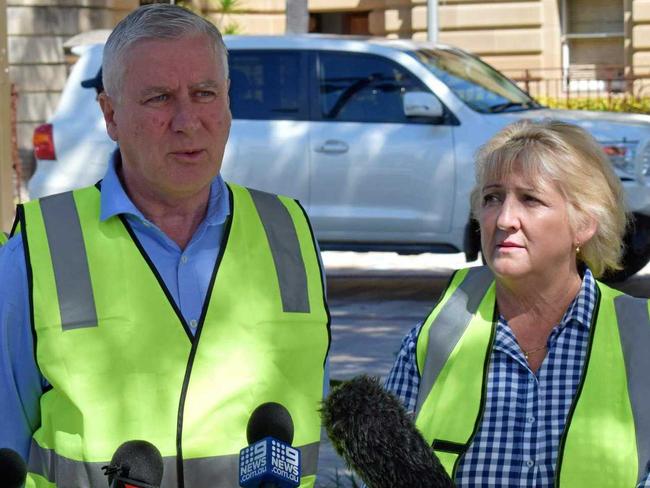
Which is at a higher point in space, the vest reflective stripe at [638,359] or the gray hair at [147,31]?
the gray hair at [147,31]

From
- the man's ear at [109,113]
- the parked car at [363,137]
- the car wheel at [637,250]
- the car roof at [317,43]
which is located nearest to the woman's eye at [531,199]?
the man's ear at [109,113]

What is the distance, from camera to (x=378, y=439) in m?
2.22

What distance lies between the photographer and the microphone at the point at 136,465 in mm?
Answer: 2379

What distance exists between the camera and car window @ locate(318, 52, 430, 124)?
11383 mm

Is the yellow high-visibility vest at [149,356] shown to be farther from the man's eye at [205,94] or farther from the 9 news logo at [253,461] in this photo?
the 9 news logo at [253,461]

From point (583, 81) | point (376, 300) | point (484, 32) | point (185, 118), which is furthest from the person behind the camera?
point (484, 32)

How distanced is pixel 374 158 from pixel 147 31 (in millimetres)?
8248

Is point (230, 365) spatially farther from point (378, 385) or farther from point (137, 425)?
point (378, 385)

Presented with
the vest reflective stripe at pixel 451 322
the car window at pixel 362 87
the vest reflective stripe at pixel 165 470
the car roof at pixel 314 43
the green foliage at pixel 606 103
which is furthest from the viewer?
the green foliage at pixel 606 103

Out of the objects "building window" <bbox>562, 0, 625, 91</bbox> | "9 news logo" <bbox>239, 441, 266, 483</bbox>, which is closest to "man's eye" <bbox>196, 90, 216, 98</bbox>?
"9 news logo" <bbox>239, 441, 266, 483</bbox>

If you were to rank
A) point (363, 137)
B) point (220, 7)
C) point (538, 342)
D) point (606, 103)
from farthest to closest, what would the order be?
1. point (220, 7)
2. point (606, 103)
3. point (363, 137)
4. point (538, 342)

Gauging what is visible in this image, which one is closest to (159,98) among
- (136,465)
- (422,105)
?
(136,465)

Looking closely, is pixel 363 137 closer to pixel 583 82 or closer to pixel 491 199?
pixel 491 199

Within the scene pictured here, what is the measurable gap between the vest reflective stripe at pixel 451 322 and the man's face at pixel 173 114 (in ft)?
2.48
